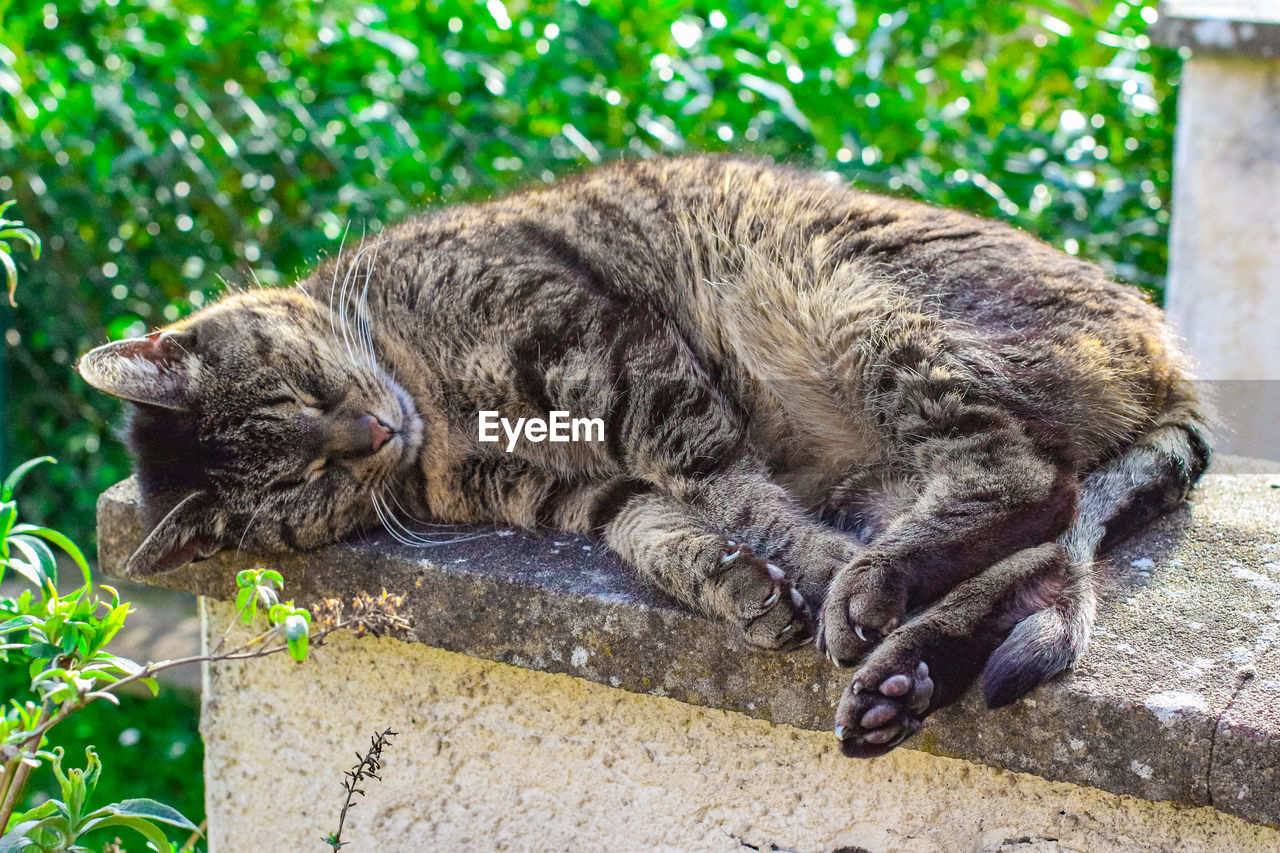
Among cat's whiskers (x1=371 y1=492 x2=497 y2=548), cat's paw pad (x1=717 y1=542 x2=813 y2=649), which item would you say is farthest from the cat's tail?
cat's whiskers (x1=371 y1=492 x2=497 y2=548)

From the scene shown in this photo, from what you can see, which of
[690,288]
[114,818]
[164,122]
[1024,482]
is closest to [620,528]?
[690,288]

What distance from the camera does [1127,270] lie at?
12.9 feet

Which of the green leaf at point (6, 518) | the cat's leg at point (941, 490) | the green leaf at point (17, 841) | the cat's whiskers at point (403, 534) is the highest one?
the green leaf at point (6, 518)

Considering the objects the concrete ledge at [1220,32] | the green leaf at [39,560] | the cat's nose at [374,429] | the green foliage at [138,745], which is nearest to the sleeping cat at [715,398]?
the cat's nose at [374,429]

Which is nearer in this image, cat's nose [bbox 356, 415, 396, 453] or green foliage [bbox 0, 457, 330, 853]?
green foliage [bbox 0, 457, 330, 853]

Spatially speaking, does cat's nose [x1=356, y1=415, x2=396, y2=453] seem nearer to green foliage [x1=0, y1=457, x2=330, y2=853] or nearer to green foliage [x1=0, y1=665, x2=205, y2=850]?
green foliage [x1=0, y1=457, x2=330, y2=853]

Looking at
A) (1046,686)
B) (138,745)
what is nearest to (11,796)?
(1046,686)

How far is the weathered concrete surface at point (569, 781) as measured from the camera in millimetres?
1764

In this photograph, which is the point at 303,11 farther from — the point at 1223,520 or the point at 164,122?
→ the point at 1223,520

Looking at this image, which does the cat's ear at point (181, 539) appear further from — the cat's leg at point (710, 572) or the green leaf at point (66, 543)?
the cat's leg at point (710, 572)

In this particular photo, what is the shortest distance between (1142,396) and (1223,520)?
0.30 m

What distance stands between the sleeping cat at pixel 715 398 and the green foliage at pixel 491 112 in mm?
1203

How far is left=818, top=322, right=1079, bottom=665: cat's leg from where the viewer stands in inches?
71.5

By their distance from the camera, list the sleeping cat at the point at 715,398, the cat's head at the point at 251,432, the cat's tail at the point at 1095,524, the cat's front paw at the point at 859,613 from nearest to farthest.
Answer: the cat's tail at the point at 1095,524, the cat's front paw at the point at 859,613, the sleeping cat at the point at 715,398, the cat's head at the point at 251,432
